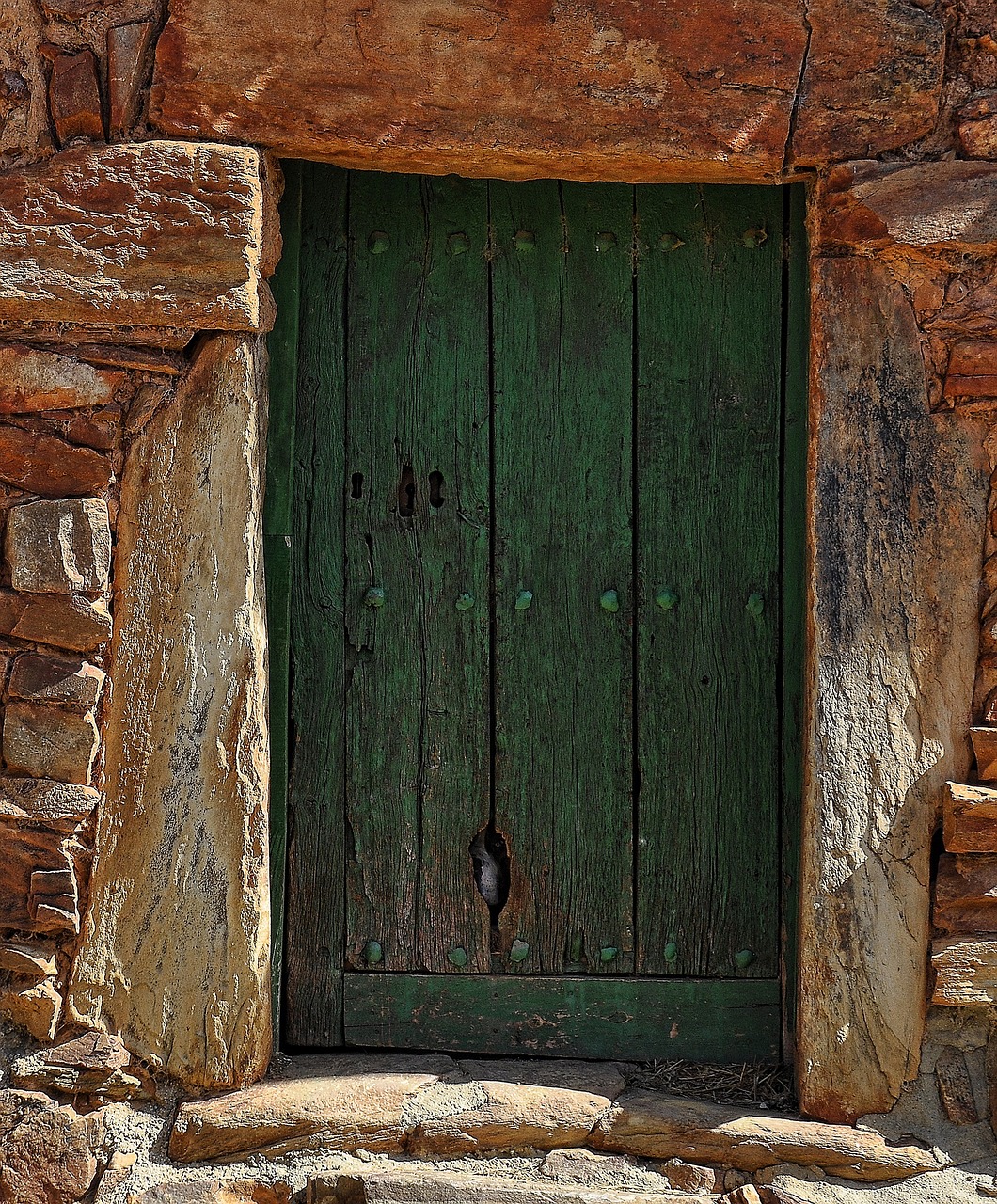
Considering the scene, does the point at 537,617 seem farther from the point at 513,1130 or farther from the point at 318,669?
the point at 513,1130

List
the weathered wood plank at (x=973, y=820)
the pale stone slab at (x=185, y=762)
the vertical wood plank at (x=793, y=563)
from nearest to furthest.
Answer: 1. the weathered wood plank at (x=973, y=820)
2. the pale stone slab at (x=185, y=762)
3. the vertical wood plank at (x=793, y=563)

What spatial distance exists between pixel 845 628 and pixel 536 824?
654 mm

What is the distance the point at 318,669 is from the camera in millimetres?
2037

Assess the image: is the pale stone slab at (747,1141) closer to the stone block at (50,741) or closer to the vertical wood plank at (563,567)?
the vertical wood plank at (563,567)

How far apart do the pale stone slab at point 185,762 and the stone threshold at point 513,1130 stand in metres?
0.08

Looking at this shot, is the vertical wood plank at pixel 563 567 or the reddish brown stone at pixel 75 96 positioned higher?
the reddish brown stone at pixel 75 96

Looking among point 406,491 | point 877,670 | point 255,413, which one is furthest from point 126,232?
point 877,670

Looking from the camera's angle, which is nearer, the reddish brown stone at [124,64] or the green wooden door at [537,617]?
the reddish brown stone at [124,64]

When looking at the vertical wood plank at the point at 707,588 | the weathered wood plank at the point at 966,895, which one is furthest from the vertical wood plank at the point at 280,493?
the weathered wood plank at the point at 966,895

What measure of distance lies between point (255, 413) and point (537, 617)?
612 mm

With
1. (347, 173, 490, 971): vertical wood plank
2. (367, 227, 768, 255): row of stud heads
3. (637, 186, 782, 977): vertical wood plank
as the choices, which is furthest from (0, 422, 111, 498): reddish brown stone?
(637, 186, 782, 977): vertical wood plank

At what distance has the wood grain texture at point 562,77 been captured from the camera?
1.75m

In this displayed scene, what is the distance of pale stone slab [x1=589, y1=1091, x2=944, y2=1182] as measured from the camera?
1754mm

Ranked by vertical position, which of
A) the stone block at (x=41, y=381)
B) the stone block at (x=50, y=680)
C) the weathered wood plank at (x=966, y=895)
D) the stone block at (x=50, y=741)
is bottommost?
the weathered wood plank at (x=966, y=895)
